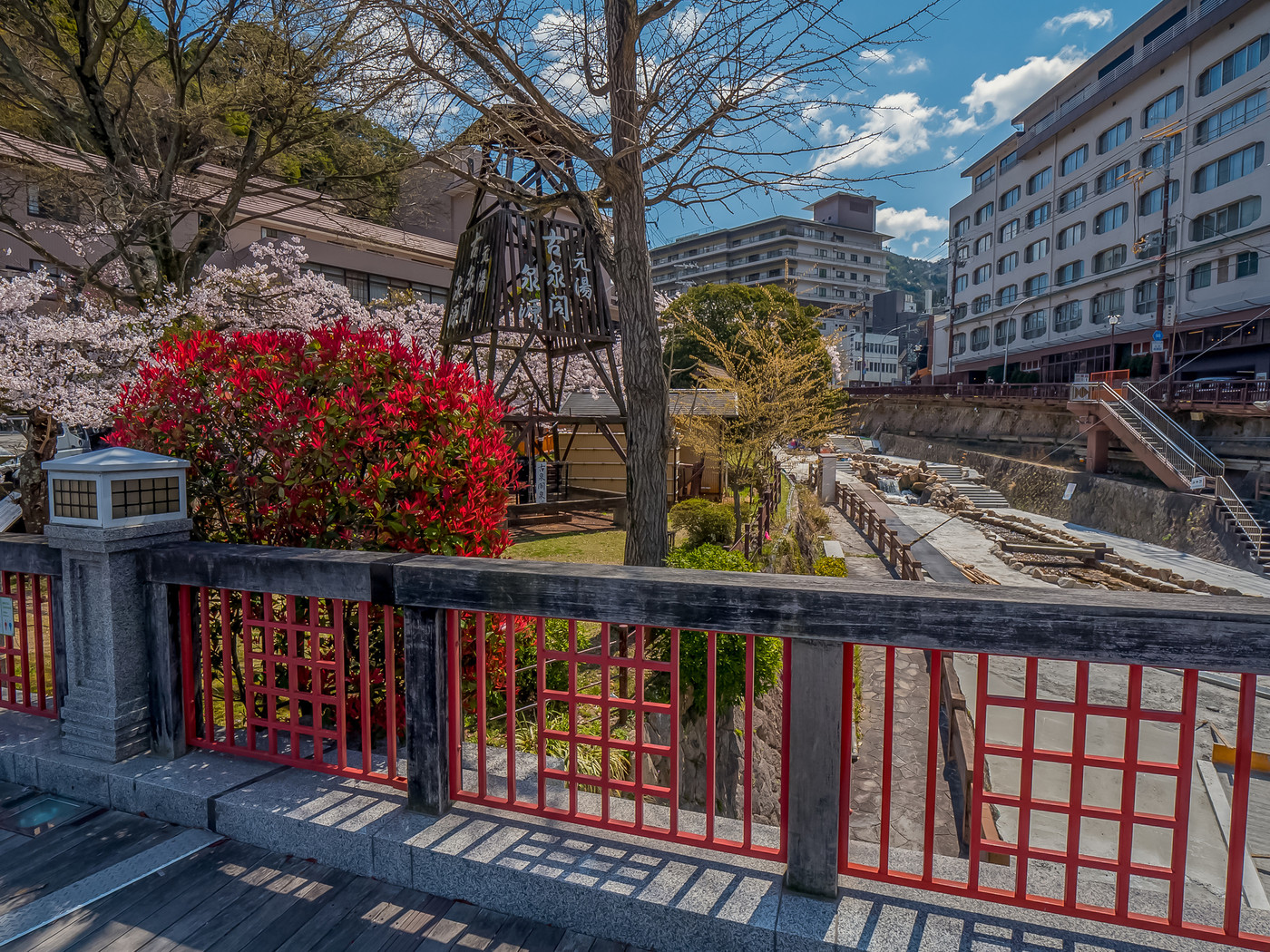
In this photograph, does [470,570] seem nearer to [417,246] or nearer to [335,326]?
[335,326]

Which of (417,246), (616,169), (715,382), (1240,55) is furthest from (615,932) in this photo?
(1240,55)

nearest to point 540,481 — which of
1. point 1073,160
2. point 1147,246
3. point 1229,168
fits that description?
point 1229,168

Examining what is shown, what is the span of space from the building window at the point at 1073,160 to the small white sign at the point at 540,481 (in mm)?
43431

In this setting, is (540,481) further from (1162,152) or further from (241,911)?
(1162,152)

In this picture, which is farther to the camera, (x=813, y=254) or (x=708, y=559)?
(x=813, y=254)

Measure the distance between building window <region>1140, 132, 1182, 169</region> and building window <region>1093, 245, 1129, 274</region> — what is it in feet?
13.6

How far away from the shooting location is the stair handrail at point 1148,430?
1034 inches

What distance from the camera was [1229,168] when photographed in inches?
1209

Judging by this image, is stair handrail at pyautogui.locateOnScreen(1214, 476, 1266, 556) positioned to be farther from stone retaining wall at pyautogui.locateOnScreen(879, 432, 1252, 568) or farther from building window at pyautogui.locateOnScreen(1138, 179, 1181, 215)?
building window at pyautogui.locateOnScreen(1138, 179, 1181, 215)

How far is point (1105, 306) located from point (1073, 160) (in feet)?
33.6

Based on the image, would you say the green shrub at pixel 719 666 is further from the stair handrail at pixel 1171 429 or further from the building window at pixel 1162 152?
the building window at pixel 1162 152

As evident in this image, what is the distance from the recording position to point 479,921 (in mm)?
2334

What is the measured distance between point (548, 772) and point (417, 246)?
28572 millimetres

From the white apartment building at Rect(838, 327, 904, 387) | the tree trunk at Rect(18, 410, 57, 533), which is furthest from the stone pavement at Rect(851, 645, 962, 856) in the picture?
the white apartment building at Rect(838, 327, 904, 387)
